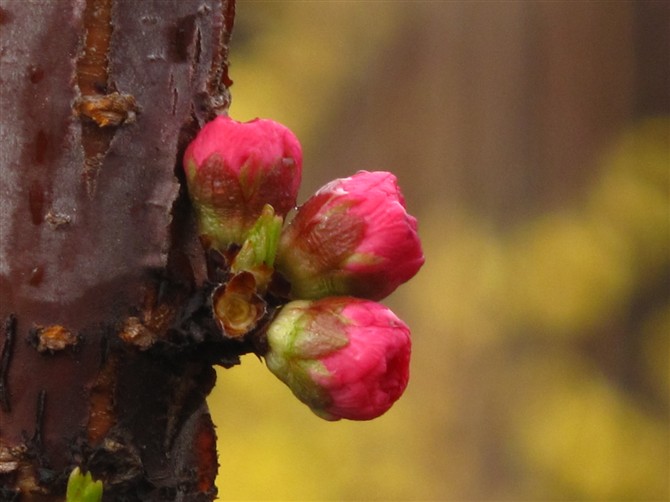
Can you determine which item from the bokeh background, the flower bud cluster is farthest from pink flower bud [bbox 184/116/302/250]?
the bokeh background

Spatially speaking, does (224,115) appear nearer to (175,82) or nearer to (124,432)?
(175,82)

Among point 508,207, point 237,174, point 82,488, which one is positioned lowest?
point 508,207

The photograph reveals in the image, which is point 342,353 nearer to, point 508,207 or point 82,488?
point 82,488

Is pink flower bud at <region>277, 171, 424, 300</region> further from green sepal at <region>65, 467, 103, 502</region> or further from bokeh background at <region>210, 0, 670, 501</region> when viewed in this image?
bokeh background at <region>210, 0, 670, 501</region>

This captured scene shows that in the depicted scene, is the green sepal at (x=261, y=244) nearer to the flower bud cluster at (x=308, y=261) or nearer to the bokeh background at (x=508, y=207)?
the flower bud cluster at (x=308, y=261)

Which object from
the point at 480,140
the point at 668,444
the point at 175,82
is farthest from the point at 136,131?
the point at 668,444

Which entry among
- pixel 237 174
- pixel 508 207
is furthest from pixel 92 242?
pixel 508 207
